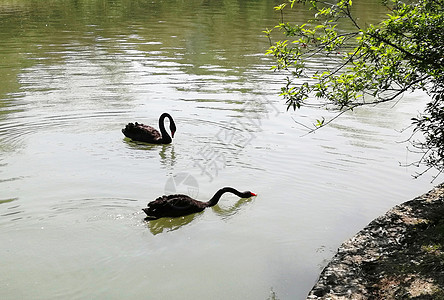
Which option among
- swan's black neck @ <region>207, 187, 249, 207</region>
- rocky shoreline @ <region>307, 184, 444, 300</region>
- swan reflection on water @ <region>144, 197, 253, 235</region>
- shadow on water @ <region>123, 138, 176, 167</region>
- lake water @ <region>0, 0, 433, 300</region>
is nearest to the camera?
rocky shoreline @ <region>307, 184, 444, 300</region>

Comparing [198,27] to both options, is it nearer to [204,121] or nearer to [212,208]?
[204,121]

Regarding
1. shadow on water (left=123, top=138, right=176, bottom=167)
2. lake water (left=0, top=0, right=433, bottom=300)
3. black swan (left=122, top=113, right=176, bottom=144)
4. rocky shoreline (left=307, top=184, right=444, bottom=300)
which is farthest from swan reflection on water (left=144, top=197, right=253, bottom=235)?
black swan (left=122, top=113, right=176, bottom=144)

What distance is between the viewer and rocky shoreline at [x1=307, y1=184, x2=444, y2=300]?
15.9 feet

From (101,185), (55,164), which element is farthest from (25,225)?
(55,164)

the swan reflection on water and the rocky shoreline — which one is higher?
the rocky shoreline

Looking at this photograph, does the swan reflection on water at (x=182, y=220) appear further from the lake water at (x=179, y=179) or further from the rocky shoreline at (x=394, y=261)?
the rocky shoreline at (x=394, y=261)

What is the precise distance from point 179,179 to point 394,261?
402 centimetres

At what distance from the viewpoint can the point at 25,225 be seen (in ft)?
22.6

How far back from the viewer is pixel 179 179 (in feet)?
28.3

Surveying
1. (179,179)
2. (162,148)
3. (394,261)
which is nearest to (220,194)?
(179,179)

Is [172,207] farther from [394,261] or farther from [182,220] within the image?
[394,261]

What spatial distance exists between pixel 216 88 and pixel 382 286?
10225mm

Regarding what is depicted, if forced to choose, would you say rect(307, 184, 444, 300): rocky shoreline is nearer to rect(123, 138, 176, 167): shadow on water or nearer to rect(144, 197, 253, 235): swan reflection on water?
rect(144, 197, 253, 235): swan reflection on water

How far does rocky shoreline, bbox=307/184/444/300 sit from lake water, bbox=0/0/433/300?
20.2 inches
